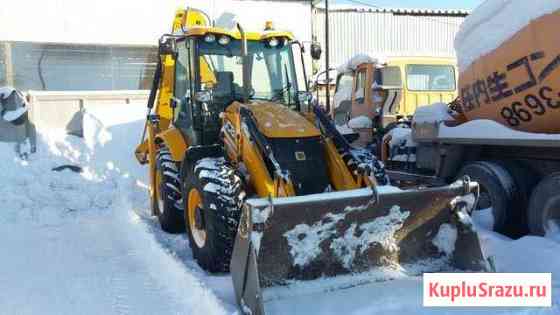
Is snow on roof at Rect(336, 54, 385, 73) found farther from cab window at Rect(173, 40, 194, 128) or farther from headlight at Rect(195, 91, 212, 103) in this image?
headlight at Rect(195, 91, 212, 103)

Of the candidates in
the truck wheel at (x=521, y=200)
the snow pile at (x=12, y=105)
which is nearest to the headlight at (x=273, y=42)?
the truck wheel at (x=521, y=200)

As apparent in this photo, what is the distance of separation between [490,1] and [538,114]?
1306 millimetres

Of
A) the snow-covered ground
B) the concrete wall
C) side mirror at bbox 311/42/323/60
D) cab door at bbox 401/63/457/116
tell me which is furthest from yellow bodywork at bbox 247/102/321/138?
the concrete wall

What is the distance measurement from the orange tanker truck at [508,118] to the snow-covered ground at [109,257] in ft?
1.47

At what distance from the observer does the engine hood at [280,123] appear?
4.82m

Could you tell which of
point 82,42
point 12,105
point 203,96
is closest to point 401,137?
point 203,96

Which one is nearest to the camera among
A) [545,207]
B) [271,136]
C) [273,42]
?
[271,136]

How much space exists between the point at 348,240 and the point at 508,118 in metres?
2.57

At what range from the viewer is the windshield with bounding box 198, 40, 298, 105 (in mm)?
5633

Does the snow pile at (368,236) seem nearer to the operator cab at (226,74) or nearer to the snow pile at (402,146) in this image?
the operator cab at (226,74)

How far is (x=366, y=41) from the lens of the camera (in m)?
17.8

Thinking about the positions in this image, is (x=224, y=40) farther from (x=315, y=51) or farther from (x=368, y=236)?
(x=368, y=236)

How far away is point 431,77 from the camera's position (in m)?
9.41

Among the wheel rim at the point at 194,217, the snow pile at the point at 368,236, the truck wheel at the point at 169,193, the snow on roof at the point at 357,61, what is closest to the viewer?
the snow pile at the point at 368,236
